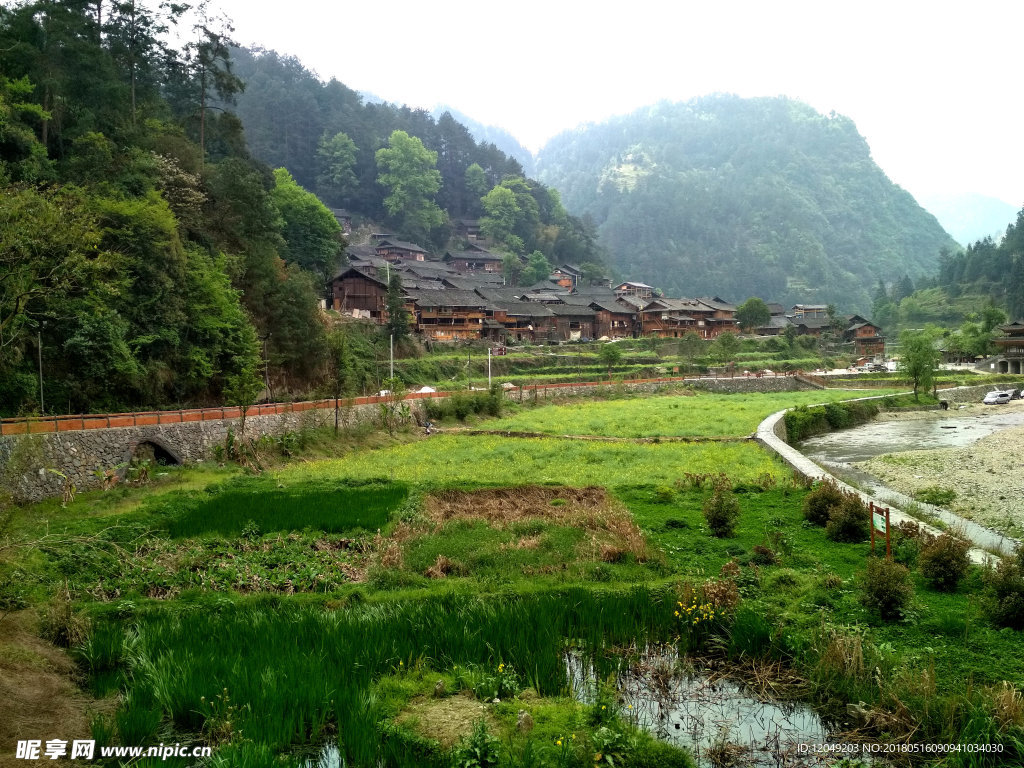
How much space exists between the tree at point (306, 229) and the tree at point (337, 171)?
1575 inches

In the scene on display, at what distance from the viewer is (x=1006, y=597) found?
9.08m

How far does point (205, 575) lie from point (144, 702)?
468cm

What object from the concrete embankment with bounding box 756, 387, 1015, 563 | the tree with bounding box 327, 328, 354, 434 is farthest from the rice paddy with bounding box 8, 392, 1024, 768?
the tree with bounding box 327, 328, 354, 434

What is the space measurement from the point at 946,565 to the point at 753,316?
84.6 m

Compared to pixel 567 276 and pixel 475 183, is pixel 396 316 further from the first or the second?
pixel 475 183

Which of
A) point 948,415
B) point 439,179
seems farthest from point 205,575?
point 439,179

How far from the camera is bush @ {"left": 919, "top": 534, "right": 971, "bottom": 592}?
34.5 ft

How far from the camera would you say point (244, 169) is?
42469 mm

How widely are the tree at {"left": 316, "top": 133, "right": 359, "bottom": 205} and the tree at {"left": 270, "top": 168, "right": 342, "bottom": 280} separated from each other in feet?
131

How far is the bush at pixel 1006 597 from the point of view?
896 centimetres

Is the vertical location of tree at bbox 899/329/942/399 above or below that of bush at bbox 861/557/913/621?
above

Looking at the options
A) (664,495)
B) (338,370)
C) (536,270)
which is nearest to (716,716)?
(664,495)

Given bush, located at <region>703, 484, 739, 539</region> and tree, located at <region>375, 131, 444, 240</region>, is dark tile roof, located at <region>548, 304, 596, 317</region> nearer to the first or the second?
tree, located at <region>375, 131, 444, 240</region>

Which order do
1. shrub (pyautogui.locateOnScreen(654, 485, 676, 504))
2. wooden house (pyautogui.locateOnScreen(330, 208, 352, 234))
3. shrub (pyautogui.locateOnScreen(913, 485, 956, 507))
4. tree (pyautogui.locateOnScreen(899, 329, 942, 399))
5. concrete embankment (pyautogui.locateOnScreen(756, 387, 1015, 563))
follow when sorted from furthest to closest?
1. wooden house (pyautogui.locateOnScreen(330, 208, 352, 234))
2. tree (pyautogui.locateOnScreen(899, 329, 942, 399))
3. shrub (pyautogui.locateOnScreen(913, 485, 956, 507))
4. shrub (pyautogui.locateOnScreen(654, 485, 676, 504))
5. concrete embankment (pyautogui.locateOnScreen(756, 387, 1015, 563))
